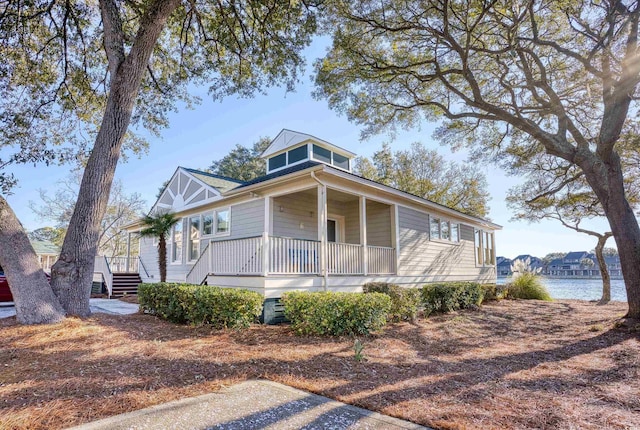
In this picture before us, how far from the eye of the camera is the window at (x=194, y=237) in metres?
13.1

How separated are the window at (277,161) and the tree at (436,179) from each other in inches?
529

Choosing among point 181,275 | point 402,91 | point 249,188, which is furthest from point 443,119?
point 181,275

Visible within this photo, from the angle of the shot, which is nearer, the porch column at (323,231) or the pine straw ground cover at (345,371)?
the pine straw ground cover at (345,371)

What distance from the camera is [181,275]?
519 inches

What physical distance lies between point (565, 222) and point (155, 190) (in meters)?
31.2

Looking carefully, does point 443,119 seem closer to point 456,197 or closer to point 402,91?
point 402,91

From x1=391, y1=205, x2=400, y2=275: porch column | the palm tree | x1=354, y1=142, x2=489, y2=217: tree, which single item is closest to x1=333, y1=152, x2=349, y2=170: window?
x1=391, y1=205, x2=400, y2=275: porch column

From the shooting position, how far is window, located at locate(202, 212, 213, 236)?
12.6 metres

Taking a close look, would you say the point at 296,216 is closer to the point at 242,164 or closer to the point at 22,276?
the point at 22,276

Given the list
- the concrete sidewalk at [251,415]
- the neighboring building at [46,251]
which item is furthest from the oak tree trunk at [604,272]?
the neighboring building at [46,251]

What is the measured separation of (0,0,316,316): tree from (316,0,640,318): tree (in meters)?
1.79

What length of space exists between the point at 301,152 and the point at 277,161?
136cm

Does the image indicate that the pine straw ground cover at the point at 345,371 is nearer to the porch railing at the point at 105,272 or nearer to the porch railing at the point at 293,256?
the porch railing at the point at 293,256

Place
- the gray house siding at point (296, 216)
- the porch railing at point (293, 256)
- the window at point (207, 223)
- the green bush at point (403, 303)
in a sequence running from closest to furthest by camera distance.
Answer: the porch railing at point (293, 256) → the green bush at point (403, 303) → the gray house siding at point (296, 216) → the window at point (207, 223)
